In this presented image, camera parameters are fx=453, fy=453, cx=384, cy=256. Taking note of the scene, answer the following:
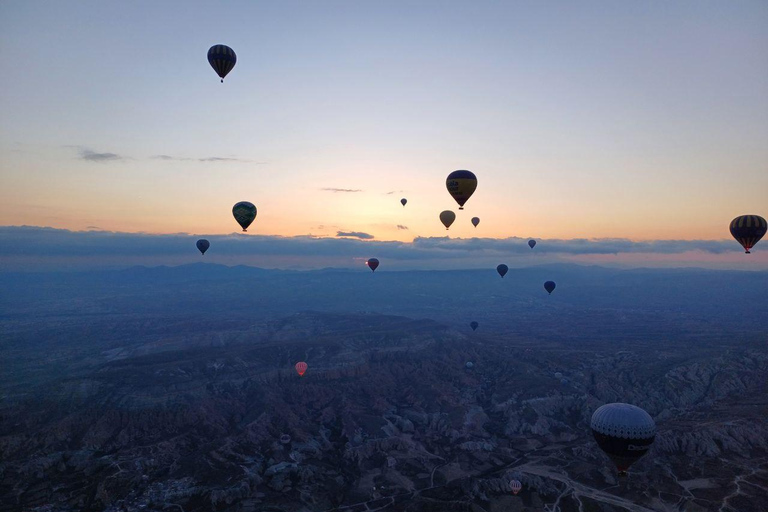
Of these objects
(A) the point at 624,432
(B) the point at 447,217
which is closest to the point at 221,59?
(B) the point at 447,217

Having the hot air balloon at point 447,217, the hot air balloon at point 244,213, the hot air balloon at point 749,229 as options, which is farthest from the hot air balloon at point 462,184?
the hot air balloon at point 749,229

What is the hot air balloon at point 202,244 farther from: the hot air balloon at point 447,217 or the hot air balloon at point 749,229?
the hot air balloon at point 749,229

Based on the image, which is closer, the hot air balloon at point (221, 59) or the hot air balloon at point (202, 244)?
the hot air balloon at point (221, 59)

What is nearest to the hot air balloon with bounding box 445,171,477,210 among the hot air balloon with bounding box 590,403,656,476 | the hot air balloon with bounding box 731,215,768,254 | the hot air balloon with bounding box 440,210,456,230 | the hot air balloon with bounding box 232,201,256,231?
the hot air balloon with bounding box 440,210,456,230

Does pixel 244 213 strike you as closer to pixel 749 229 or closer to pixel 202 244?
pixel 202 244

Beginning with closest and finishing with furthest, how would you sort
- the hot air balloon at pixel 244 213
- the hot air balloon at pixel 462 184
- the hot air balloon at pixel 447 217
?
the hot air balloon at pixel 462 184
the hot air balloon at pixel 244 213
the hot air balloon at pixel 447 217

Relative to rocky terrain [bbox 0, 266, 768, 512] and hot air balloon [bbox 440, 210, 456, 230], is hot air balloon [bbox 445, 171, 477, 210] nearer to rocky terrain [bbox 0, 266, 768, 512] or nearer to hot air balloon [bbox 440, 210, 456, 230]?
hot air balloon [bbox 440, 210, 456, 230]
